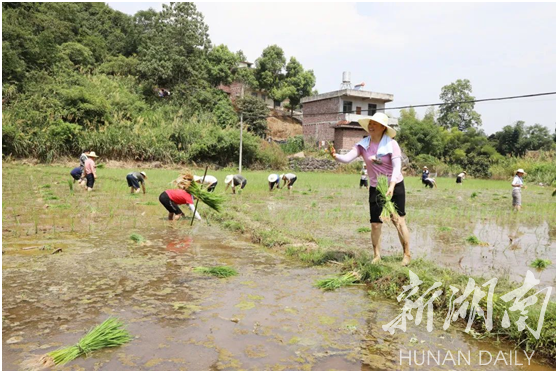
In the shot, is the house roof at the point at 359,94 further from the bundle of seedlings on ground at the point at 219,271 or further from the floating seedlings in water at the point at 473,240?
the bundle of seedlings on ground at the point at 219,271

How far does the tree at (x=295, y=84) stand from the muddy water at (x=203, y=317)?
38.4 meters

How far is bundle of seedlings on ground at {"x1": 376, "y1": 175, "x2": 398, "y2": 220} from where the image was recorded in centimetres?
427

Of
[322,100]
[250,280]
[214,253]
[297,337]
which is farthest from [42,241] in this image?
[322,100]

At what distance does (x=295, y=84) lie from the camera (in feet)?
141

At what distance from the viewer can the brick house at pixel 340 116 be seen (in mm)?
31688

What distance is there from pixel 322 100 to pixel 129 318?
109 ft

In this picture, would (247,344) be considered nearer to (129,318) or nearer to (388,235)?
(129,318)

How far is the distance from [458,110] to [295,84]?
1874 centimetres

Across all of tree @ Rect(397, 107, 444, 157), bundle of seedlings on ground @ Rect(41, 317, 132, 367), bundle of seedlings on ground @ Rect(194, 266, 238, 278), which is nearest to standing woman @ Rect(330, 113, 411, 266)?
bundle of seedlings on ground @ Rect(194, 266, 238, 278)

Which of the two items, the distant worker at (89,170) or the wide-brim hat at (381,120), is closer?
the wide-brim hat at (381,120)

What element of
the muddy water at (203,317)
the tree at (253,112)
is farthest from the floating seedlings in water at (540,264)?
the tree at (253,112)

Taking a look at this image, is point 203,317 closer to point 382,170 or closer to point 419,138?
point 382,170

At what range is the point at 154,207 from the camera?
927cm

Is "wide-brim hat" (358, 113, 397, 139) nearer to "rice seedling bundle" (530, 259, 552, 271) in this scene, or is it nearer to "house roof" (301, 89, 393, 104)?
"rice seedling bundle" (530, 259, 552, 271)
